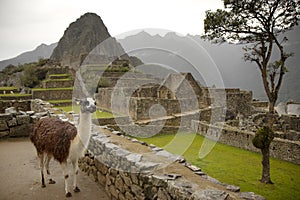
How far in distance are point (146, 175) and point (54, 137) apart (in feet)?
6.75

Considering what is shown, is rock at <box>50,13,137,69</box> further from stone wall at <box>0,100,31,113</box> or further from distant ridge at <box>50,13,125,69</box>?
stone wall at <box>0,100,31,113</box>

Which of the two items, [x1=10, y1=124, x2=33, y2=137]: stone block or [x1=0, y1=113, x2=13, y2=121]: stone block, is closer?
[x1=0, y1=113, x2=13, y2=121]: stone block

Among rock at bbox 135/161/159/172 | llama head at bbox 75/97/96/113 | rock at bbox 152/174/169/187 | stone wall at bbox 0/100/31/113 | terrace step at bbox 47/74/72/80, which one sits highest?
terrace step at bbox 47/74/72/80

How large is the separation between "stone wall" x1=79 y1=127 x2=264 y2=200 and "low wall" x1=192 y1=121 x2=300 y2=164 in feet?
21.2

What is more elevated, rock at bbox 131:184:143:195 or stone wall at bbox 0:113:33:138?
stone wall at bbox 0:113:33:138

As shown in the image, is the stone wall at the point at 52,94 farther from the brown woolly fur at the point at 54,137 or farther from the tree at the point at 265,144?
the tree at the point at 265,144

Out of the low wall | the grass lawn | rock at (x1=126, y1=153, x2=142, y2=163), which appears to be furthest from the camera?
the low wall

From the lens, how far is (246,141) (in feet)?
35.0

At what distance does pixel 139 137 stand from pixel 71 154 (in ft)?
28.3

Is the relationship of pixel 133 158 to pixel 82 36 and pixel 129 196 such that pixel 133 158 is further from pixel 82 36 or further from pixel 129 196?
pixel 82 36

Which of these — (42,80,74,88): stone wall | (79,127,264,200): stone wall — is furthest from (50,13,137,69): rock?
(79,127,264,200): stone wall

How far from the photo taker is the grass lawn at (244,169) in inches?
257

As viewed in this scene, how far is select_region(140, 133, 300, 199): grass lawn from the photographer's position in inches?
257

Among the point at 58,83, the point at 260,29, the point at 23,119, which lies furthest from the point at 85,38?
the point at 260,29
